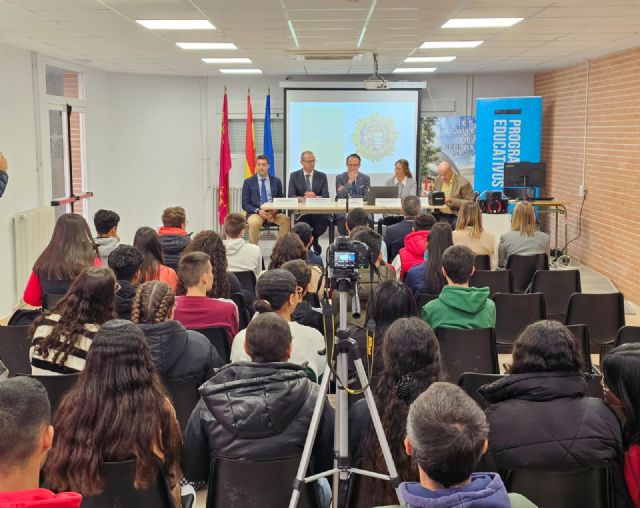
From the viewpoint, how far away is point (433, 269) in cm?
496

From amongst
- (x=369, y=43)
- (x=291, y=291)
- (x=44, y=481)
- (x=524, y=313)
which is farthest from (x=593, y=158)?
(x=44, y=481)

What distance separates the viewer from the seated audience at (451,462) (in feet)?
4.99

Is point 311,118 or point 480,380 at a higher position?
point 311,118

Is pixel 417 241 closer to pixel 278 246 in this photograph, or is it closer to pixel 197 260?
pixel 278 246

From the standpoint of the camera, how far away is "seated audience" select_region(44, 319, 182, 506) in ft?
6.97

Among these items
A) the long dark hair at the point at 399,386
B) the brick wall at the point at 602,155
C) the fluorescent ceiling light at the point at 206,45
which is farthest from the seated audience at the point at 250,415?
the brick wall at the point at 602,155

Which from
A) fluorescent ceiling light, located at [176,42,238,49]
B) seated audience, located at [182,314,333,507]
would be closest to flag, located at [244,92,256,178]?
fluorescent ceiling light, located at [176,42,238,49]

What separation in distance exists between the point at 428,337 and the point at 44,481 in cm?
129

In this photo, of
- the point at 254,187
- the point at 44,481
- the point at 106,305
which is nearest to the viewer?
the point at 44,481

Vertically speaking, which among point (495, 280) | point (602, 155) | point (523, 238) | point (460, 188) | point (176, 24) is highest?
point (176, 24)

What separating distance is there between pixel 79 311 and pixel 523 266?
4.02 meters

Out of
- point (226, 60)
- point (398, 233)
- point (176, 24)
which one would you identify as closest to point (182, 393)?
point (176, 24)

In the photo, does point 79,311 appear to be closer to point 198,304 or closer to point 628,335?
point 198,304

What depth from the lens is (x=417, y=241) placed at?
5.84 metres
